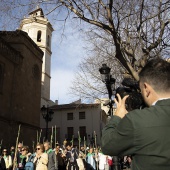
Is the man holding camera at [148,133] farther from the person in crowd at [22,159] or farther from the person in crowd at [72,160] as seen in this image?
the person in crowd at [72,160]

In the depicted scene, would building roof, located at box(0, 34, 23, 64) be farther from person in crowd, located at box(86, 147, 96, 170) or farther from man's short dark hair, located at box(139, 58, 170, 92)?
man's short dark hair, located at box(139, 58, 170, 92)

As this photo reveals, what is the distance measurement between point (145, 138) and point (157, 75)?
1.57 ft

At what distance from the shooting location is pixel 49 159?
345 inches

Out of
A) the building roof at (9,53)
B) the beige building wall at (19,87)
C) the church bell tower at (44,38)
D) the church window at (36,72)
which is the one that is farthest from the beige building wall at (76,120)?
the building roof at (9,53)

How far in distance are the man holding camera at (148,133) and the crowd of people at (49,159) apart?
23.1ft

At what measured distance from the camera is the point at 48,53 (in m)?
52.2

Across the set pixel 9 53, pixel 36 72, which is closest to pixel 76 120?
pixel 36 72

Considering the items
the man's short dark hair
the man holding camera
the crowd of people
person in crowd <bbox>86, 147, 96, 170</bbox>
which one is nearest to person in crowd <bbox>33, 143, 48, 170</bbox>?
the crowd of people

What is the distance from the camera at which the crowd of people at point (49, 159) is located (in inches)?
336

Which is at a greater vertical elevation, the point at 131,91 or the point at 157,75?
the point at 131,91

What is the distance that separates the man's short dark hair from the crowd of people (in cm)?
712

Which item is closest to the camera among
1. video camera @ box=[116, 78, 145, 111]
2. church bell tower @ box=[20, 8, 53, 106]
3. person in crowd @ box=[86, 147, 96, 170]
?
video camera @ box=[116, 78, 145, 111]

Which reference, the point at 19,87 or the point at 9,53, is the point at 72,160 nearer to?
the point at 19,87

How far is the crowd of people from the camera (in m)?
8.53
